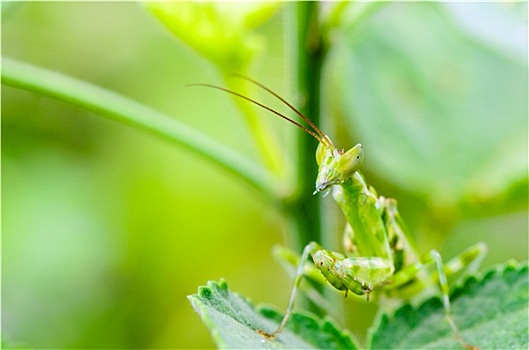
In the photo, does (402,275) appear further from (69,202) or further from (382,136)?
(69,202)

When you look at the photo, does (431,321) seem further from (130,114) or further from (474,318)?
(130,114)

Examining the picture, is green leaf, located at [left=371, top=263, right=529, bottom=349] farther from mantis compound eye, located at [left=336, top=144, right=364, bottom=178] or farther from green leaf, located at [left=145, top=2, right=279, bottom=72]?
green leaf, located at [left=145, top=2, right=279, bottom=72]

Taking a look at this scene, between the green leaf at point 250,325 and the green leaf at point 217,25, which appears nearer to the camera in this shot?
the green leaf at point 250,325

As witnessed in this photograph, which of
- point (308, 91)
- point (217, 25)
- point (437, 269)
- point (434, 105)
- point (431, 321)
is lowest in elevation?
point (431, 321)

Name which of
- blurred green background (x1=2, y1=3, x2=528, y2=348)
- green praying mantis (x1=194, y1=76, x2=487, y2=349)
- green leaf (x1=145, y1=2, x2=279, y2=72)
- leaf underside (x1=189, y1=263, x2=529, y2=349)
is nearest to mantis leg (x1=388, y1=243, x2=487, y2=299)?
green praying mantis (x1=194, y1=76, x2=487, y2=349)

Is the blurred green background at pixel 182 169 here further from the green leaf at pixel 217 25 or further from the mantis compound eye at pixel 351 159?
the mantis compound eye at pixel 351 159

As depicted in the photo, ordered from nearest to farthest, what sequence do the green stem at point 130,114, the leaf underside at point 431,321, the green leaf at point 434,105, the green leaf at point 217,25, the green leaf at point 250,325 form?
the green leaf at point 250,325 < the leaf underside at point 431,321 < the green stem at point 130,114 < the green leaf at point 217,25 < the green leaf at point 434,105

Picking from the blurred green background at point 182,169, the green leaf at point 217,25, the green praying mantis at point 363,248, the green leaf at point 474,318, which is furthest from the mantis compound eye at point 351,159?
the blurred green background at point 182,169

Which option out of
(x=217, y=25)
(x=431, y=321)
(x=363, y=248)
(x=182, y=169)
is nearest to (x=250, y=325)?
(x=431, y=321)
